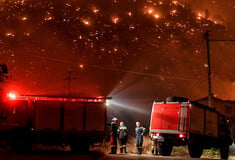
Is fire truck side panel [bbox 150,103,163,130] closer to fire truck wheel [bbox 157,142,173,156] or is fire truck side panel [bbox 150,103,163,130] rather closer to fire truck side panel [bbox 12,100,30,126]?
fire truck wheel [bbox 157,142,173,156]

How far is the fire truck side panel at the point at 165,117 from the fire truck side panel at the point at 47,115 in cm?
442

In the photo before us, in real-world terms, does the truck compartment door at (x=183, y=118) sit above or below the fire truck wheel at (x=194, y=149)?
above

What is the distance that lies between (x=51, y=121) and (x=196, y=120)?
618 cm

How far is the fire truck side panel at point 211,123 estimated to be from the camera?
16573mm

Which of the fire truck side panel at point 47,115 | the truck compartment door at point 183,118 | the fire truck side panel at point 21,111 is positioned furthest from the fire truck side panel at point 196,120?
the fire truck side panel at point 21,111

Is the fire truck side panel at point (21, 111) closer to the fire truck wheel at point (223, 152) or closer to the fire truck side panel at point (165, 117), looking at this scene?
the fire truck side panel at point (165, 117)

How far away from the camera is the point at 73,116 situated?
14938mm

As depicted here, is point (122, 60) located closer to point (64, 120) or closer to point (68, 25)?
point (68, 25)

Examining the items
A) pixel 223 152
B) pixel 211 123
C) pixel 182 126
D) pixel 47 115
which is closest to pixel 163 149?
pixel 182 126

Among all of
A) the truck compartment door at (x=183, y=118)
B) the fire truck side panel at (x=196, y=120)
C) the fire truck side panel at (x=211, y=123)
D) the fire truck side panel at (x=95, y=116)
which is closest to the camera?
the fire truck side panel at (x=95, y=116)

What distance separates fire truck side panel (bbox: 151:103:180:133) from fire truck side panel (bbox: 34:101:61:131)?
4419mm

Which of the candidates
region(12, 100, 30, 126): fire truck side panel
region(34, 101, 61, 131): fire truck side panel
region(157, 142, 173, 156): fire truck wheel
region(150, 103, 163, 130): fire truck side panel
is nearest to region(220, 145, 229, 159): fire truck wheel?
region(157, 142, 173, 156): fire truck wheel

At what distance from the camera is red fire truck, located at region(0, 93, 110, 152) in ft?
46.4

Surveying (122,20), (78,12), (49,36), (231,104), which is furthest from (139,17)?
(231,104)
